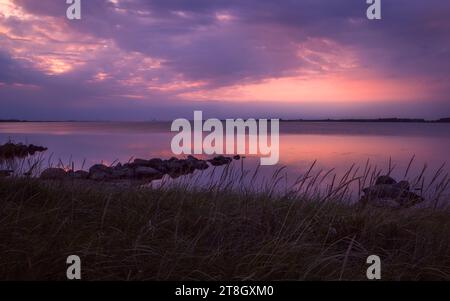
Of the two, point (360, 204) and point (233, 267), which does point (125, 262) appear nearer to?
point (233, 267)

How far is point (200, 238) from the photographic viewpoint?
420 cm

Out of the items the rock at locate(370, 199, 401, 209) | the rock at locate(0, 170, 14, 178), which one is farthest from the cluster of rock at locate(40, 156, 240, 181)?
the rock at locate(370, 199, 401, 209)

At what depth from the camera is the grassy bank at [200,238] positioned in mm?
3385

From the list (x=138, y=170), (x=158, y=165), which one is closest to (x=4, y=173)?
(x=138, y=170)

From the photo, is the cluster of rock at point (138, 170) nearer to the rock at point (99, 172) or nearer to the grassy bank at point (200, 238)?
the rock at point (99, 172)

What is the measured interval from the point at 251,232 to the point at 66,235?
6.63ft

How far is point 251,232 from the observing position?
4.63 m

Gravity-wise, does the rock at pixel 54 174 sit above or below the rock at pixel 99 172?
above

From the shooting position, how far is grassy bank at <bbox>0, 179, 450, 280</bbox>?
3.38 meters

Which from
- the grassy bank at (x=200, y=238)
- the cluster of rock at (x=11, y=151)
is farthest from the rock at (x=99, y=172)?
the grassy bank at (x=200, y=238)

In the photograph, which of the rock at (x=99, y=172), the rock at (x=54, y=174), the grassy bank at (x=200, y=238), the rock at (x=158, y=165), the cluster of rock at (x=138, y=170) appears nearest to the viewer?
the grassy bank at (x=200, y=238)
